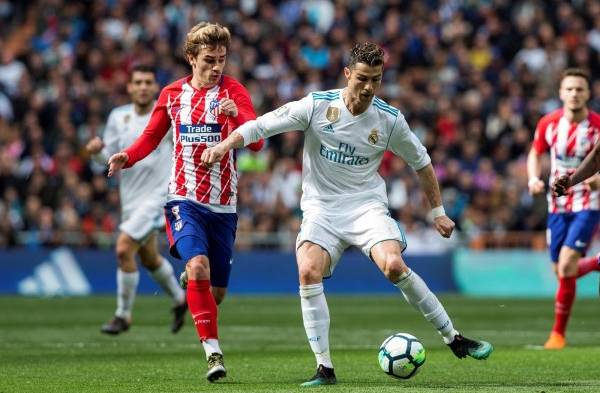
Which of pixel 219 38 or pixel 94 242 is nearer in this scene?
pixel 219 38

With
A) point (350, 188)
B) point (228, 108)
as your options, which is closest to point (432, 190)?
point (350, 188)

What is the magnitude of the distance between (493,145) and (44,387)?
18.7m

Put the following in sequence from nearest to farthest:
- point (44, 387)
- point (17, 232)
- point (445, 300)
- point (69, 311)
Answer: point (44, 387)
point (69, 311)
point (445, 300)
point (17, 232)

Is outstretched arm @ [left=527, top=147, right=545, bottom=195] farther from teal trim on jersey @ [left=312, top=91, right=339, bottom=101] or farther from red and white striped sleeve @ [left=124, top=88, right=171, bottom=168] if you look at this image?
red and white striped sleeve @ [left=124, top=88, right=171, bottom=168]

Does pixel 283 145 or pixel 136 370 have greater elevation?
pixel 283 145

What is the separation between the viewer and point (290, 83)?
27.8 meters

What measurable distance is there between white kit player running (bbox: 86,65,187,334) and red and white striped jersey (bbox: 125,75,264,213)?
3794 millimetres

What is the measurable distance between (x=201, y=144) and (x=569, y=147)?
457 centimetres

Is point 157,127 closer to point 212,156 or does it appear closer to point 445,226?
point 212,156

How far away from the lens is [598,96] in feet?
90.5

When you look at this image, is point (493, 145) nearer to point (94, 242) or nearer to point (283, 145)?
point (283, 145)

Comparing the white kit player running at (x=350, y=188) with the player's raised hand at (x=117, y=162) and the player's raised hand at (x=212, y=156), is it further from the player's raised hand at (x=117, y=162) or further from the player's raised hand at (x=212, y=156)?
the player's raised hand at (x=117, y=162)

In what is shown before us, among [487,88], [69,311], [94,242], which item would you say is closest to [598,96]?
[487,88]

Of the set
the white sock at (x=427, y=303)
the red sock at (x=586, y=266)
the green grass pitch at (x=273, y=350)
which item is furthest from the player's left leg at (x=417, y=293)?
the red sock at (x=586, y=266)
